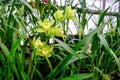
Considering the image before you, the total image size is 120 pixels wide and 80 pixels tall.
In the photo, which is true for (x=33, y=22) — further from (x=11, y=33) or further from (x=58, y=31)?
(x=58, y=31)

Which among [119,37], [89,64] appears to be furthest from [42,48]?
[119,37]

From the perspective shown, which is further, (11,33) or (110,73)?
(110,73)

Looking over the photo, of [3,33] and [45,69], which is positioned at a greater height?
[3,33]

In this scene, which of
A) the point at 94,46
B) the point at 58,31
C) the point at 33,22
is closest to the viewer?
the point at 58,31

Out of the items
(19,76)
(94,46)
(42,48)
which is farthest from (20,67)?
(94,46)

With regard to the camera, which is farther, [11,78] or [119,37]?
[119,37]

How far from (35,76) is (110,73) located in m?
0.29

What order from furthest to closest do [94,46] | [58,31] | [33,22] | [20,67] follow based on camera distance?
1. [33,22]
2. [94,46]
3. [20,67]
4. [58,31]

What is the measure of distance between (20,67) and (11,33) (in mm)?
119

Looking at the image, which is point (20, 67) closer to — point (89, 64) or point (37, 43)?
point (37, 43)

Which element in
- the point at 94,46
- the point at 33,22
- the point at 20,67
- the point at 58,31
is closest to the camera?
the point at 58,31

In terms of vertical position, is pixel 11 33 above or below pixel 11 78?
above

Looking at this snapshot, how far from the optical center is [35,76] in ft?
2.81

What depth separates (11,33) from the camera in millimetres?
842
